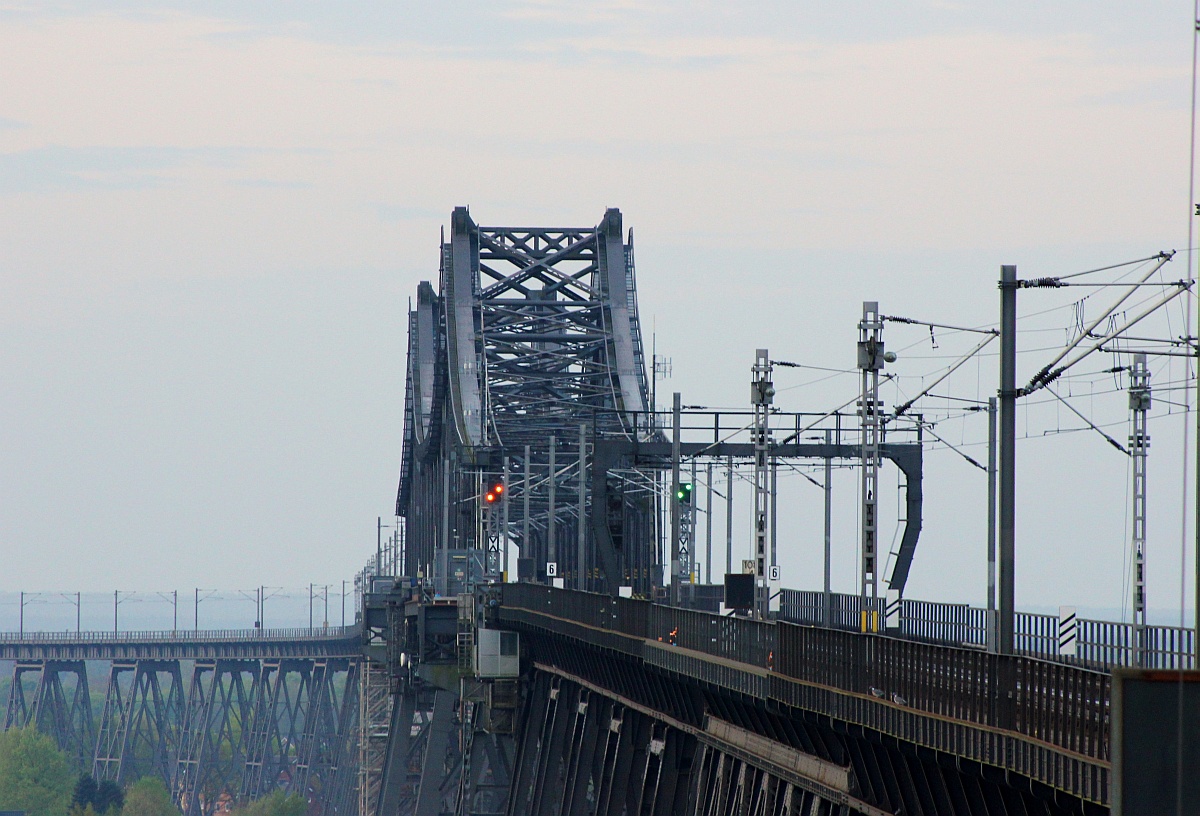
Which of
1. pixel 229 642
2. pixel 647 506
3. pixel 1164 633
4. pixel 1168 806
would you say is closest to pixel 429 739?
pixel 647 506

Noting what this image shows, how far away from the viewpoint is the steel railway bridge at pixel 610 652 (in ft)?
81.2

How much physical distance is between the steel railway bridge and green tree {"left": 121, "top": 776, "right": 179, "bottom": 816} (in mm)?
7939

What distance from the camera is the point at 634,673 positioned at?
46719 millimetres

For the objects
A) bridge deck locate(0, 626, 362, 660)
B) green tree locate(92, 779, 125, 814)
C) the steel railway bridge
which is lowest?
green tree locate(92, 779, 125, 814)

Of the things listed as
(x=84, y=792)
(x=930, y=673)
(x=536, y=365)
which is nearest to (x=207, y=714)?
(x=84, y=792)

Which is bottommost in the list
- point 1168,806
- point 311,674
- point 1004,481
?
point 311,674

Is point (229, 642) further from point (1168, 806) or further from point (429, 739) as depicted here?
point (1168, 806)

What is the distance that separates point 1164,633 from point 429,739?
55.4 m

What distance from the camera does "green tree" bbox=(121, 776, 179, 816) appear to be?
13988 centimetres

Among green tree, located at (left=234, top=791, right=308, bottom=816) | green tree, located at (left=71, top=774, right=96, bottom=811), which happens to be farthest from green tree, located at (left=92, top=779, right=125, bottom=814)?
green tree, located at (left=234, top=791, right=308, bottom=816)

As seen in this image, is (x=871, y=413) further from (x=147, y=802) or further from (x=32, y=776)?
(x=32, y=776)

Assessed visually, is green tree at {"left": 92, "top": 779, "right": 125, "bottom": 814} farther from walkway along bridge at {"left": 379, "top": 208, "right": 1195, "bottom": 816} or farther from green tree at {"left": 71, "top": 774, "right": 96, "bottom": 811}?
walkway along bridge at {"left": 379, "top": 208, "right": 1195, "bottom": 816}

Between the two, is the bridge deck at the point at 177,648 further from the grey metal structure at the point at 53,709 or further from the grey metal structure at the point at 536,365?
the grey metal structure at the point at 536,365

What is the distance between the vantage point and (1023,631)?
125ft
